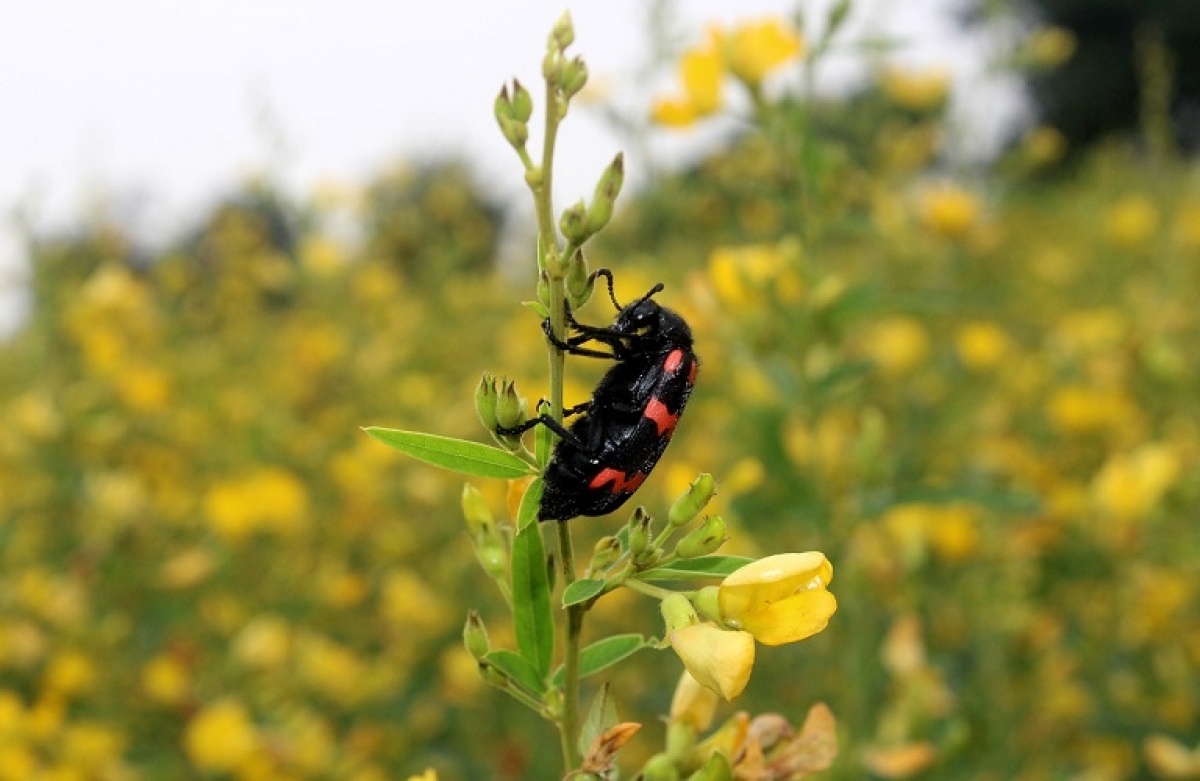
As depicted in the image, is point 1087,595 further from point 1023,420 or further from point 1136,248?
point 1136,248

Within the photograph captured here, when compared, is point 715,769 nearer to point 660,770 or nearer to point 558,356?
point 660,770

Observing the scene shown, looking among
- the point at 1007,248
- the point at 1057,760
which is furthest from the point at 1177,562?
the point at 1007,248

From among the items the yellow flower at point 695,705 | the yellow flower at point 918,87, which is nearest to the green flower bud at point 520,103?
the yellow flower at point 695,705

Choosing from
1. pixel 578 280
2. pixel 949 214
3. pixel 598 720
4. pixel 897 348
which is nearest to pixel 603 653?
pixel 598 720

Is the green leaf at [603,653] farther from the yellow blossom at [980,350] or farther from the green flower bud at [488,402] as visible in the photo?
the yellow blossom at [980,350]

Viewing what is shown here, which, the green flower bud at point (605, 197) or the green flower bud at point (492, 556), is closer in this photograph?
the green flower bud at point (605, 197)
